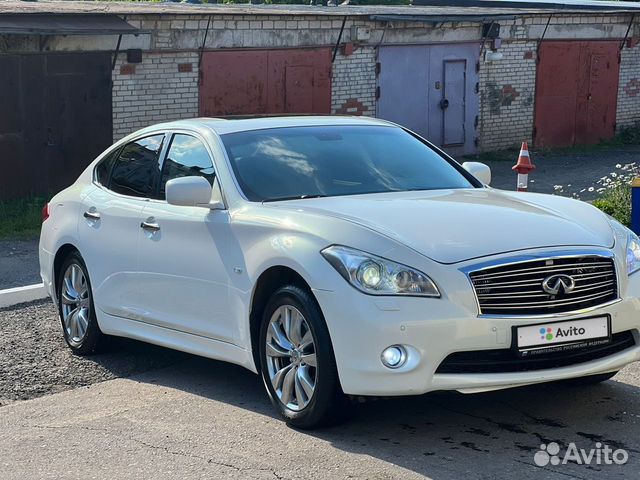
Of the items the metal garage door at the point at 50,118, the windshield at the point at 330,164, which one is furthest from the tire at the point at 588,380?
the metal garage door at the point at 50,118

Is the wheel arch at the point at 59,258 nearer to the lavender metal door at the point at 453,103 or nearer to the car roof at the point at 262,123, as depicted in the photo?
the car roof at the point at 262,123

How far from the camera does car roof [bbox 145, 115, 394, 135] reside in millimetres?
6871

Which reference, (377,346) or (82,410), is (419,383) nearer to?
(377,346)

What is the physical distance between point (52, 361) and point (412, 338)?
312cm

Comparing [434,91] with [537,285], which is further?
[434,91]

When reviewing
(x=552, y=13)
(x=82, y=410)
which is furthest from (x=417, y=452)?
(x=552, y=13)

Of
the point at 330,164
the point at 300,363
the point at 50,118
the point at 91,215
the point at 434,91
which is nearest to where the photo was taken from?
the point at 300,363

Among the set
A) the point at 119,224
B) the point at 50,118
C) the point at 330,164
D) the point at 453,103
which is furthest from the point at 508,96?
the point at 330,164

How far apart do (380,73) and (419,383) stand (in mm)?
15570

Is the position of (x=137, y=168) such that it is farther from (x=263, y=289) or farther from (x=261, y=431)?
(x=261, y=431)

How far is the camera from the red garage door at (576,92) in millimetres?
23391

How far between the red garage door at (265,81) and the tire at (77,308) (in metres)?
10.1

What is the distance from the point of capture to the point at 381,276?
5312 mm

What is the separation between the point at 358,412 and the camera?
6.00m
